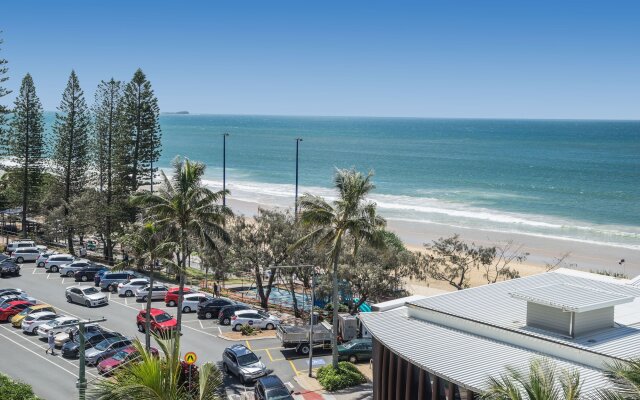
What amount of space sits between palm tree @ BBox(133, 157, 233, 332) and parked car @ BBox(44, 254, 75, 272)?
826 inches

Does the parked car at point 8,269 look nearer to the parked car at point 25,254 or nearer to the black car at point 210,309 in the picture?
the parked car at point 25,254

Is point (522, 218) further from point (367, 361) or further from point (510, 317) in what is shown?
point (510, 317)

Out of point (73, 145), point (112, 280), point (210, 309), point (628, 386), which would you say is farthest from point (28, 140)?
point (628, 386)

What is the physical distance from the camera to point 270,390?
21.7m

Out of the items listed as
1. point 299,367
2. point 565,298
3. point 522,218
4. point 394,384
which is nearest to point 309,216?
point 299,367

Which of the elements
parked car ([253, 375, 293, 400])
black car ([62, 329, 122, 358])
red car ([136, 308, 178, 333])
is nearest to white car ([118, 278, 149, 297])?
red car ([136, 308, 178, 333])

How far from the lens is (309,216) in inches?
1022

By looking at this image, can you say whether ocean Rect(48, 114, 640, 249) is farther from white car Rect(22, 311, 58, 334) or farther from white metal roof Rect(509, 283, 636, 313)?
white car Rect(22, 311, 58, 334)

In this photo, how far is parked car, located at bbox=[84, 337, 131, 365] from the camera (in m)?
25.5

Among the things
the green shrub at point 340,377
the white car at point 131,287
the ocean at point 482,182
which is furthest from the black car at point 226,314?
the ocean at point 482,182

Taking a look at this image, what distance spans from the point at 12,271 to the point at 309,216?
25084 mm

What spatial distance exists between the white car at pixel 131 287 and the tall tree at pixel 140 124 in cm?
1462

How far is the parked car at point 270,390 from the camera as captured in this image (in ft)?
70.7

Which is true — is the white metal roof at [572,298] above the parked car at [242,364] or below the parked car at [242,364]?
above
